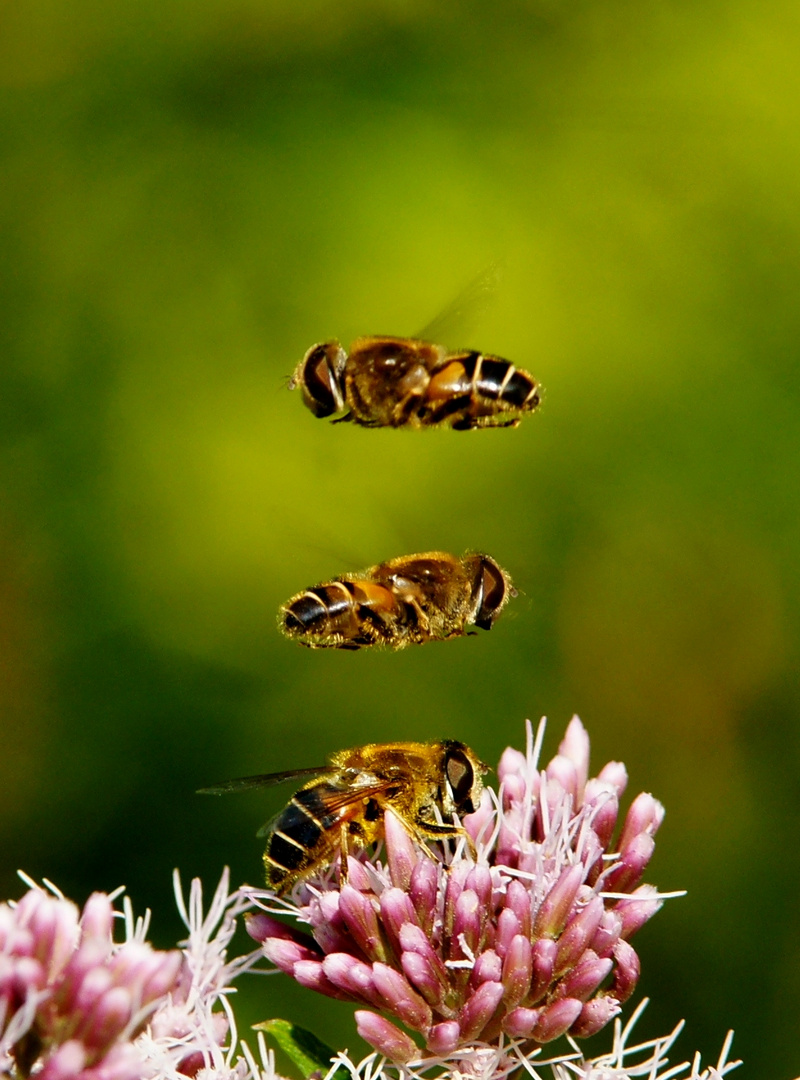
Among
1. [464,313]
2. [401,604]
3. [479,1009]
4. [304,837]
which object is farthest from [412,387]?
[479,1009]

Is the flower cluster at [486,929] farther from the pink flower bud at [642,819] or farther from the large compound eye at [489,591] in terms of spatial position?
the large compound eye at [489,591]

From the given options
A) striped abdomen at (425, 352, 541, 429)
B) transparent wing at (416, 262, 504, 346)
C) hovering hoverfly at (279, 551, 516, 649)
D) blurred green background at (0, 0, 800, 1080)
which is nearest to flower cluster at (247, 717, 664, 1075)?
hovering hoverfly at (279, 551, 516, 649)

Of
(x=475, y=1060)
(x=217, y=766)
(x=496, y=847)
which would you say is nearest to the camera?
(x=475, y=1060)

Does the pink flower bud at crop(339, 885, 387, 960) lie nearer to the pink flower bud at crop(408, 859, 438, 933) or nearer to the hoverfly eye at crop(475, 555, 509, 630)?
the pink flower bud at crop(408, 859, 438, 933)

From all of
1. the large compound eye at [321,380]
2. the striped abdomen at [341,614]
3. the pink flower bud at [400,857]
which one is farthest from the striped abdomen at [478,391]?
the pink flower bud at [400,857]

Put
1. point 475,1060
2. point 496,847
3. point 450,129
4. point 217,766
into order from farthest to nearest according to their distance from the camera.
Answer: point 450,129 → point 217,766 → point 496,847 → point 475,1060

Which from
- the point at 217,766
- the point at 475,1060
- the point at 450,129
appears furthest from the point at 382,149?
the point at 475,1060

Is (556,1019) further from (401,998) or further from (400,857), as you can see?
(400,857)

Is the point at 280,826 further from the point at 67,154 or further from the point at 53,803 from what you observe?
the point at 67,154
